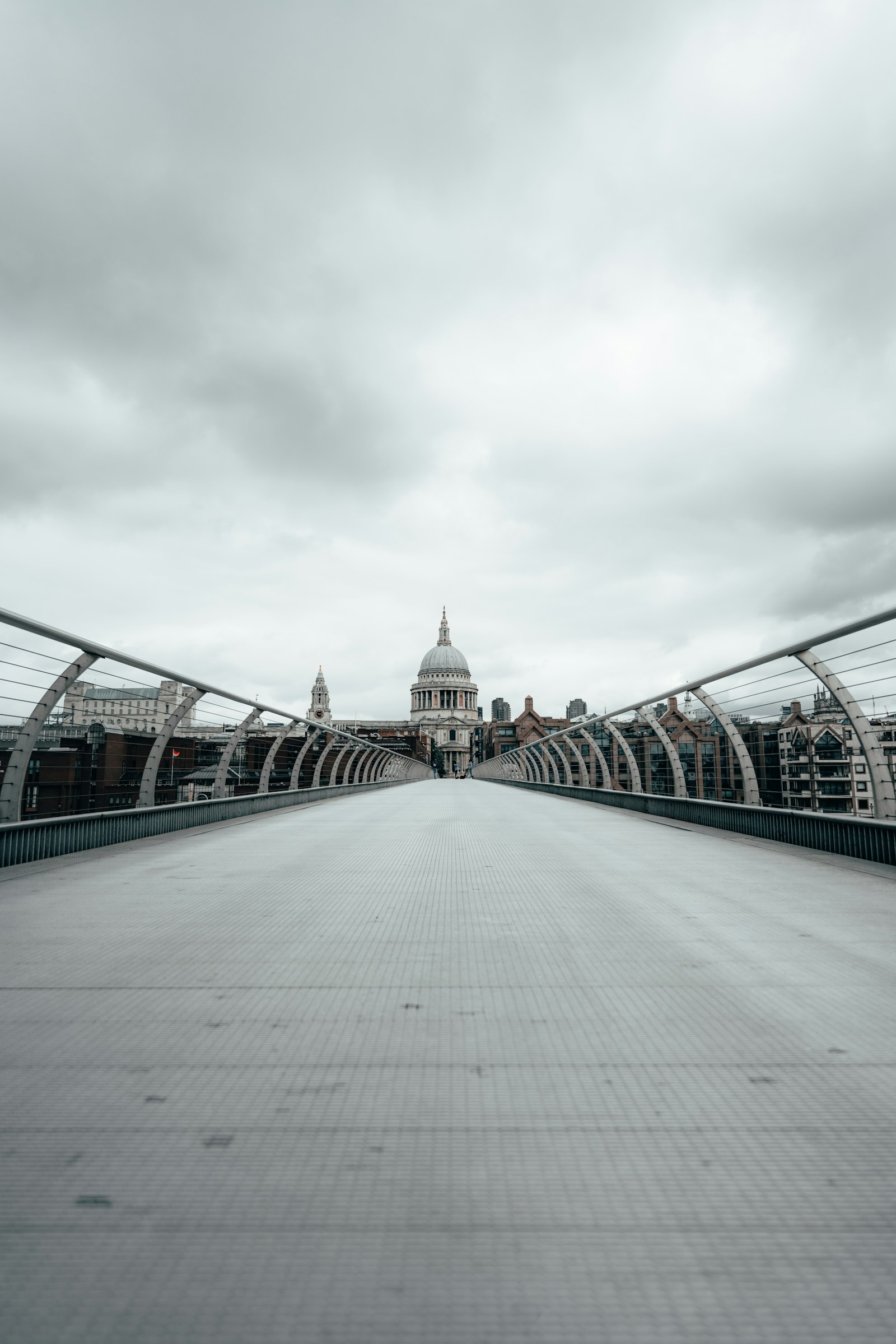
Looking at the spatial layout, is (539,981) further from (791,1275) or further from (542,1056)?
(791,1275)

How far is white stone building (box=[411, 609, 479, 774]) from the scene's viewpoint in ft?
464

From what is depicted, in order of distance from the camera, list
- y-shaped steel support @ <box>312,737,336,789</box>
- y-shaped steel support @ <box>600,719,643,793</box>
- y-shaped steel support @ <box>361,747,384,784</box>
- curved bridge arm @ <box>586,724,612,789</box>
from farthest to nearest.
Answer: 1. y-shaped steel support @ <box>361,747,384,784</box>
2. y-shaped steel support @ <box>312,737,336,789</box>
3. curved bridge arm @ <box>586,724,612,789</box>
4. y-shaped steel support @ <box>600,719,643,793</box>

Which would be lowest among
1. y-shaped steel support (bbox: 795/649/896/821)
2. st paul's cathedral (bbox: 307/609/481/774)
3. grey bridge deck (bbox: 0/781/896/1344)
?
grey bridge deck (bbox: 0/781/896/1344)

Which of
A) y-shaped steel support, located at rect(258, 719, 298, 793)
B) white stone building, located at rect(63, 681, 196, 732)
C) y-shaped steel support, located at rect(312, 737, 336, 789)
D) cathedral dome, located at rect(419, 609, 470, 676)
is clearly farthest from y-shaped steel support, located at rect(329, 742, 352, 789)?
cathedral dome, located at rect(419, 609, 470, 676)

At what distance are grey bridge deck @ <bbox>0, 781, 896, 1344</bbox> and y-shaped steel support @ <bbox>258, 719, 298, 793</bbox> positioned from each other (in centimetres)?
679

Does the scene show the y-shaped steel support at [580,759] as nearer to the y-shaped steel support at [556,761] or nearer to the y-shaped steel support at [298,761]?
the y-shaped steel support at [556,761]

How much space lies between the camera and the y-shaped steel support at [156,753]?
630 cm

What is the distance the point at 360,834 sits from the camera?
742 centimetres

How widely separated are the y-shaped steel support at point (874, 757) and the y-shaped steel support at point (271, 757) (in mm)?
7136

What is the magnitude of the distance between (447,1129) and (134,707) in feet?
20.8

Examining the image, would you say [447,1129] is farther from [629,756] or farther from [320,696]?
[320,696]

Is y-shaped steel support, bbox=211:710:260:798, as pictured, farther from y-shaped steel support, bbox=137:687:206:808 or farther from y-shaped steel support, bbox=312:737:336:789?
y-shaped steel support, bbox=312:737:336:789

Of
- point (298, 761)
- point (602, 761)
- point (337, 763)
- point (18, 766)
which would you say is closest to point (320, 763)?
point (337, 763)

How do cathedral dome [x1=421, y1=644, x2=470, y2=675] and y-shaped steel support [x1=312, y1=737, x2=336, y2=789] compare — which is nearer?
y-shaped steel support [x1=312, y1=737, x2=336, y2=789]
